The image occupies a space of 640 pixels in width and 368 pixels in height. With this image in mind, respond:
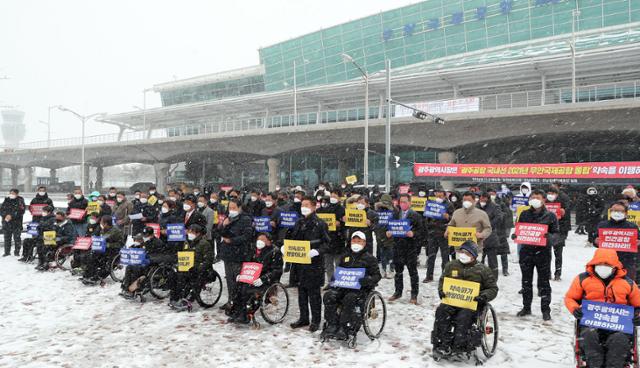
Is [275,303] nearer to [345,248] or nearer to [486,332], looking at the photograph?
[345,248]

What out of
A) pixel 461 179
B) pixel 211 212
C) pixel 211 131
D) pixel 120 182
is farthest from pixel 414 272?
pixel 120 182

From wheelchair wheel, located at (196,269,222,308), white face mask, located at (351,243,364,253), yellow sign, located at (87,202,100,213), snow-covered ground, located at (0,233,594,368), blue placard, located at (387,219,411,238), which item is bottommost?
snow-covered ground, located at (0,233,594,368)

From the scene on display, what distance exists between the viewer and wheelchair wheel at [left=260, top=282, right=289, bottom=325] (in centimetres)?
726

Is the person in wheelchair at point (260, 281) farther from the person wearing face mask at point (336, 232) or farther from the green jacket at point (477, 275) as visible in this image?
the green jacket at point (477, 275)

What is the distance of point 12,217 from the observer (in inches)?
539

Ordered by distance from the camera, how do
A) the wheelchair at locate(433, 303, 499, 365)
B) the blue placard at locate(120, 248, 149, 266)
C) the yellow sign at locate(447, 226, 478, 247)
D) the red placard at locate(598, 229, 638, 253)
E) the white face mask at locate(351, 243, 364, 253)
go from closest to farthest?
the wheelchair at locate(433, 303, 499, 365) < the white face mask at locate(351, 243, 364, 253) < the red placard at locate(598, 229, 638, 253) < the yellow sign at locate(447, 226, 478, 247) < the blue placard at locate(120, 248, 149, 266)

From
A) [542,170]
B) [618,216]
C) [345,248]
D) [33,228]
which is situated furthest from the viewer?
[542,170]

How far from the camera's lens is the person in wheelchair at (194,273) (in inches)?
320

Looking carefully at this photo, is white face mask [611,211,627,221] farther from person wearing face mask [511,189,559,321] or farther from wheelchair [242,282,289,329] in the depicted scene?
wheelchair [242,282,289,329]

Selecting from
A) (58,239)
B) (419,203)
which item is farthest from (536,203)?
(58,239)

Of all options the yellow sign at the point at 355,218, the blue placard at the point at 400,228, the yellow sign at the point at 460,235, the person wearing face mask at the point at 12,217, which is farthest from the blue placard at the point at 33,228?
the yellow sign at the point at 460,235

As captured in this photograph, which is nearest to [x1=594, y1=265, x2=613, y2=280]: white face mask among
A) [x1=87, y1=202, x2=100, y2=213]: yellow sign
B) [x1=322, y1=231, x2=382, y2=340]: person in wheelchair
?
[x1=322, y1=231, x2=382, y2=340]: person in wheelchair

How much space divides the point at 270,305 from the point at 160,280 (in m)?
2.80

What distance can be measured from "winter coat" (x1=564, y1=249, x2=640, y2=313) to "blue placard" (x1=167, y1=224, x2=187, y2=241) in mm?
6814
